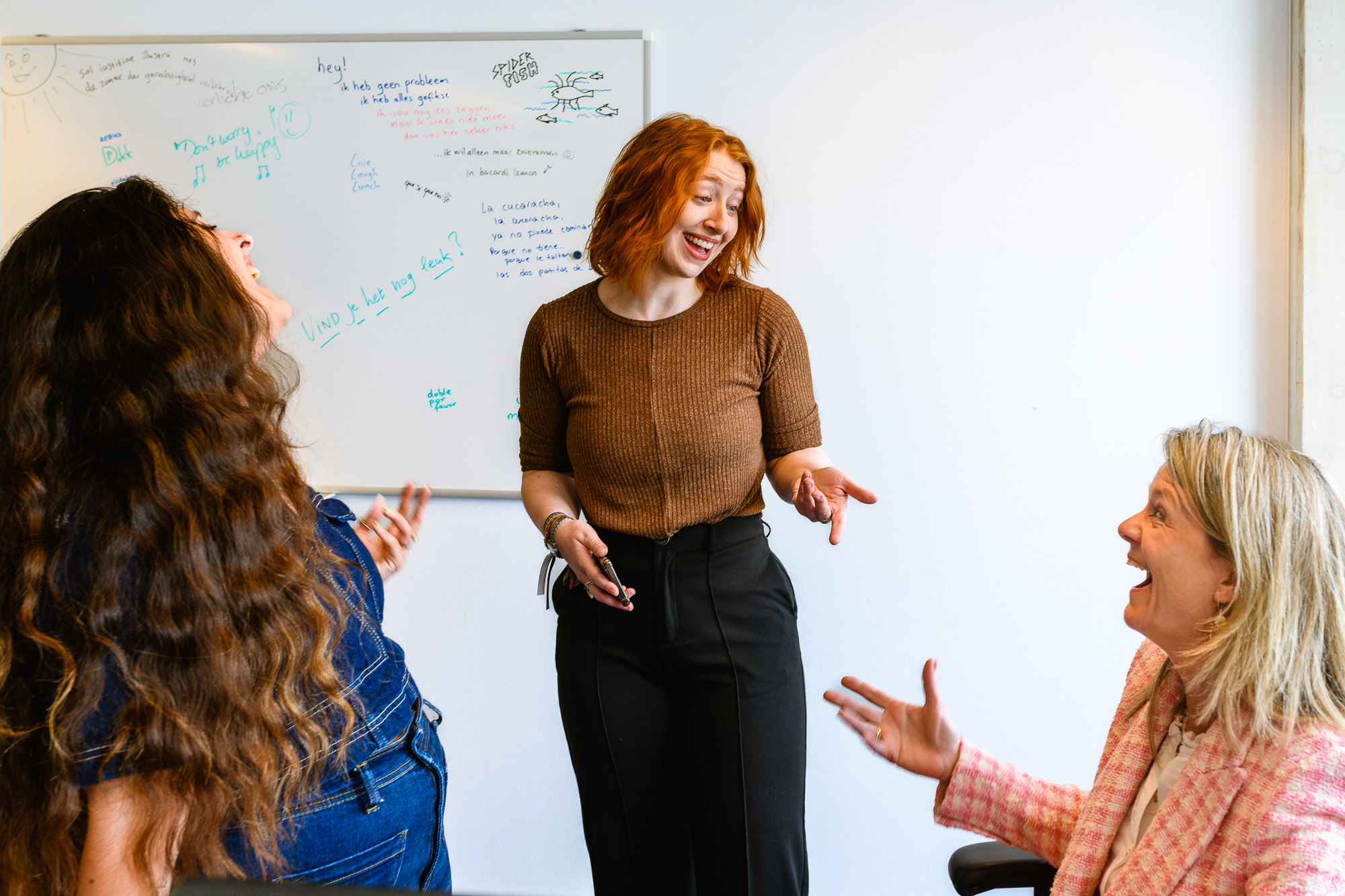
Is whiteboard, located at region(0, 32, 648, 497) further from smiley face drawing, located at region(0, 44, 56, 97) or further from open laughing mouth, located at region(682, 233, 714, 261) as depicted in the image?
open laughing mouth, located at region(682, 233, 714, 261)

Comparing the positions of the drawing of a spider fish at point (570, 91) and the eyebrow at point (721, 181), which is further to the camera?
the drawing of a spider fish at point (570, 91)

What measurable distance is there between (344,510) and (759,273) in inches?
57.5

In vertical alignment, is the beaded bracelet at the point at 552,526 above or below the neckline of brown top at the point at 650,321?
below

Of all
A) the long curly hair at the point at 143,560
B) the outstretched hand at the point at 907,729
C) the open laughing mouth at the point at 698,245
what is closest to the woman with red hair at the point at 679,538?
the open laughing mouth at the point at 698,245

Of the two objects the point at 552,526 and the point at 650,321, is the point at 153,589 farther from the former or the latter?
the point at 650,321

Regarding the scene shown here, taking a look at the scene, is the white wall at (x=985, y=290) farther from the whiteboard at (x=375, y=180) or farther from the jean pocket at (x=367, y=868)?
the jean pocket at (x=367, y=868)

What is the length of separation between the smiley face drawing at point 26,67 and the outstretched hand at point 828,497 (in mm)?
2426

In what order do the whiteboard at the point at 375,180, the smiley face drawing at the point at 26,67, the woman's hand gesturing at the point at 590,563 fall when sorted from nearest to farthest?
the woman's hand gesturing at the point at 590,563 < the whiteboard at the point at 375,180 < the smiley face drawing at the point at 26,67

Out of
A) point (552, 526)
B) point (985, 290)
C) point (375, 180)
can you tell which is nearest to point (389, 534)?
point (552, 526)

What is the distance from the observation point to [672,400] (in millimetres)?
1562

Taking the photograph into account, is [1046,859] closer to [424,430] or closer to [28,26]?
[424,430]

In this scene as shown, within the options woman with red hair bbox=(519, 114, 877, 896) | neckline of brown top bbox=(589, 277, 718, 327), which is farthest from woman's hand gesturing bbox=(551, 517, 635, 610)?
neckline of brown top bbox=(589, 277, 718, 327)

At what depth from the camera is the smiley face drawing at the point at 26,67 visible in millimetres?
2533

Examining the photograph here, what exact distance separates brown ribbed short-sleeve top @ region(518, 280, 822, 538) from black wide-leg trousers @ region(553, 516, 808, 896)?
0.21 ft
